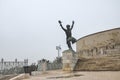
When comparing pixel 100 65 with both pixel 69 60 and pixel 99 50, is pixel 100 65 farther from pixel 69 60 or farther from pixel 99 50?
pixel 99 50

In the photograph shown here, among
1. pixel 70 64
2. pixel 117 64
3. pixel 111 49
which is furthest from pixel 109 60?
pixel 111 49

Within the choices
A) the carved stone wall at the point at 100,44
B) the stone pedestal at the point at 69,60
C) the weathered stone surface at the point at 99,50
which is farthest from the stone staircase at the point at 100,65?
the carved stone wall at the point at 100,44

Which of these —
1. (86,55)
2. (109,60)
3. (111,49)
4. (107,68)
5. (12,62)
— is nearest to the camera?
(107,68)

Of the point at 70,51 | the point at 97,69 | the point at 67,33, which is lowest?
the point at 97,69

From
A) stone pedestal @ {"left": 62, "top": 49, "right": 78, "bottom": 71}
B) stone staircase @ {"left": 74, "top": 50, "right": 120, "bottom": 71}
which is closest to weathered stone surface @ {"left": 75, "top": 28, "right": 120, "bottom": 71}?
stone staircase @ {"left": 74, "top": 50, "right": 120, "bottom": 71}

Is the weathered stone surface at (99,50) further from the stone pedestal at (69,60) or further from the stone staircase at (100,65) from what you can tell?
the stone pedestal at (69,60)

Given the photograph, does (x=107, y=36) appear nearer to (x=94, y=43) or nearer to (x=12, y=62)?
(x=94, y=43)

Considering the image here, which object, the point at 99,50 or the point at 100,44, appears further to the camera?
Answer: the point at 100,44

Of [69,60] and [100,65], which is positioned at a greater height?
[69,60]

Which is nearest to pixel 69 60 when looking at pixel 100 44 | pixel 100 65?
pixel 100 65

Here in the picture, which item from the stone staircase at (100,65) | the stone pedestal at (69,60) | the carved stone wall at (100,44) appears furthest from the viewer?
the carved stone wall at (100,44)

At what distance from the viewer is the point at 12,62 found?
1789 inches

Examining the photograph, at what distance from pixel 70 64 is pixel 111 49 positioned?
3.91 metres

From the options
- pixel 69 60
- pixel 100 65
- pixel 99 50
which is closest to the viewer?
pixel 100 65
